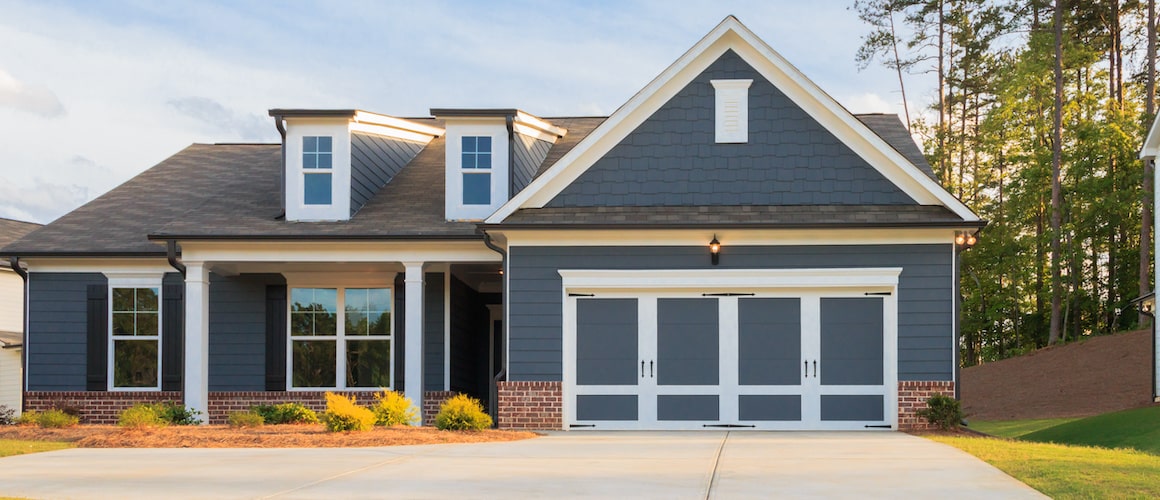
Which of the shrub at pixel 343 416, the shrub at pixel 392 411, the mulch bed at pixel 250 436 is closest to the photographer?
the mulch bed at pixel 250 436

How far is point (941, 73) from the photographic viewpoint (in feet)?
147

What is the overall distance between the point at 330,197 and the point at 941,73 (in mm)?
31254

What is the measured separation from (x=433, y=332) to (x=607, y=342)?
3.78m

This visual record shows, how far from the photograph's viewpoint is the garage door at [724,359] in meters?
16.9

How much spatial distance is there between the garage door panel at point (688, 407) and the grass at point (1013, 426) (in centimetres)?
926

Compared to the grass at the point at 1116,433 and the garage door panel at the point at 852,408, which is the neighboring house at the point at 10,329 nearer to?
the garage door panel at the point at 852,408

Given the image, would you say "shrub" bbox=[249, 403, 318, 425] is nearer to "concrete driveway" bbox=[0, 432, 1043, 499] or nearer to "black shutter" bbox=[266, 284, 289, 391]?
"black shutter" bbox=[266, 284, 289, 391]

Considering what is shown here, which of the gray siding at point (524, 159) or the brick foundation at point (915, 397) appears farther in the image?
the gray siding at point (524, 159)

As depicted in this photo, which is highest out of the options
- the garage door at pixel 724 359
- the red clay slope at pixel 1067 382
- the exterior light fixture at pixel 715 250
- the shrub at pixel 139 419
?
the exterior light fixture at pixel 715 250

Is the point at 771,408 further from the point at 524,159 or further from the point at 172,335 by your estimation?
the point at 172,335

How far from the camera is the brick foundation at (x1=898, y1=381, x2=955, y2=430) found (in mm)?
16422

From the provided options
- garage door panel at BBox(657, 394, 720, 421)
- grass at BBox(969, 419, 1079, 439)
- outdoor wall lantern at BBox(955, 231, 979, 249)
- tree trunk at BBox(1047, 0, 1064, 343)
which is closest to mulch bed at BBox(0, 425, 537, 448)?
garage door panel at BBox(657, 394, 720, 421)

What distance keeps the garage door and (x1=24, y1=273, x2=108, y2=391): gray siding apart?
342 inches

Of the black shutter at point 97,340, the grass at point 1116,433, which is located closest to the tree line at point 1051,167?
the grass at point 1116,433
